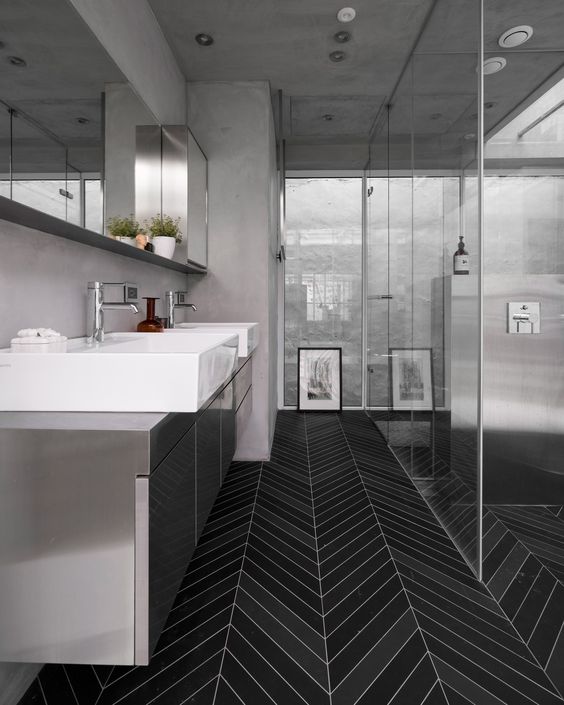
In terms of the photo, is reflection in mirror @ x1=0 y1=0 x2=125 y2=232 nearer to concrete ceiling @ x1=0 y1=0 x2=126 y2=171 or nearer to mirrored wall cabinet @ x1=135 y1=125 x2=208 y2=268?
concrete ceiling @ x1=0 y1=0 x2=126 y2=171

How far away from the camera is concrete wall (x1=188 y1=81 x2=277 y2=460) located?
3.57 m

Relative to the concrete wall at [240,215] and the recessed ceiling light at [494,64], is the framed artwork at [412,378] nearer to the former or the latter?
the concrete wall at [240,215]

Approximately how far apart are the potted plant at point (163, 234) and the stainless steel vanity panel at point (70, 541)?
5.42ft

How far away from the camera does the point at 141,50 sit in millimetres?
2598

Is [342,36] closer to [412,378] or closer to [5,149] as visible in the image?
[412,378]

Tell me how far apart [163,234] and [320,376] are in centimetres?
305

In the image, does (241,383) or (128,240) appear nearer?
(128,240)

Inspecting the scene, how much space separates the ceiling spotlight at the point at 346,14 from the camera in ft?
9.04

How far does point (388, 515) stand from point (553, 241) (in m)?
1.60

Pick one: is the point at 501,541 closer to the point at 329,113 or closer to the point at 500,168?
the point at 500,168

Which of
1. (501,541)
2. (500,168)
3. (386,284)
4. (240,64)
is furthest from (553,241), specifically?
(240,64)

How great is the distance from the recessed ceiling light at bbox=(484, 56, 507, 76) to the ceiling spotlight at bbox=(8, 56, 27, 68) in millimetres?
1757

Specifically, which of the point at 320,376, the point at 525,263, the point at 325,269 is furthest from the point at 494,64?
the point at 320,376

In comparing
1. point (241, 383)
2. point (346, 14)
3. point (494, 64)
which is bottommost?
point (241, 383)
